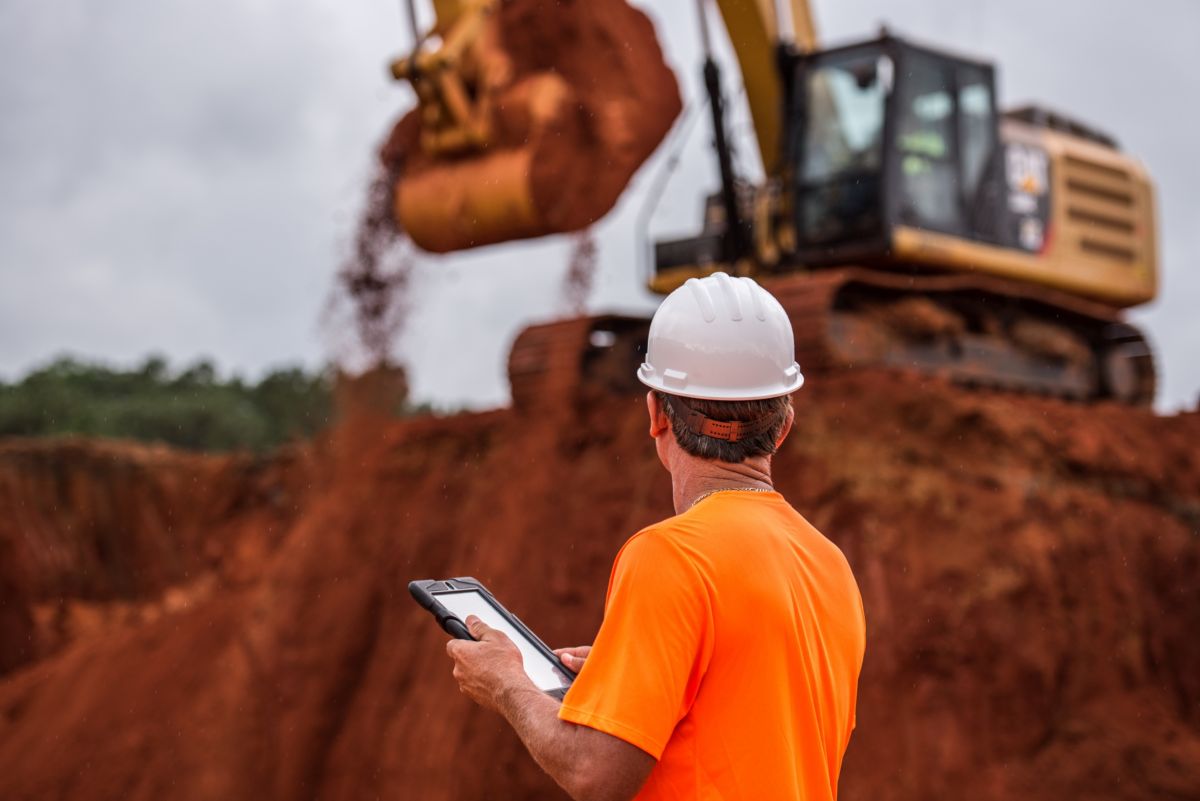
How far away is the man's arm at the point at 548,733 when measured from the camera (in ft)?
5.40

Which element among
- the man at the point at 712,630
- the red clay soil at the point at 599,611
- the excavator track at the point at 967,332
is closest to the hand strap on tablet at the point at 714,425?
the man at the point at 712,630

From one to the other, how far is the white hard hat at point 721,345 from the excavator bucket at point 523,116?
3.98 metres

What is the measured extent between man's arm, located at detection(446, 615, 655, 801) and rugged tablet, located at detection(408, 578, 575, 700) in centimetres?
4

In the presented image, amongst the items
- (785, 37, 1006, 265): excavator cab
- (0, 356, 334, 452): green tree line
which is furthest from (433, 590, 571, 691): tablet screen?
(0, 356, 334, 452): green tree line

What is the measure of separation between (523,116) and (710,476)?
4402 millimetres

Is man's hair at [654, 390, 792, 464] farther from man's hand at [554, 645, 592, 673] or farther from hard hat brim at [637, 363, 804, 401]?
man's hand at [554, 645, 592, 673]

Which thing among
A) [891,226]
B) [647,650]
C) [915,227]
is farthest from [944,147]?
[647,650]

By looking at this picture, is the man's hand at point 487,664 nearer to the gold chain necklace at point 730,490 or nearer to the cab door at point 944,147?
the gold chain necklace at point 730,490

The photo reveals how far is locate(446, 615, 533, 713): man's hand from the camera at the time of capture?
1.84 meters

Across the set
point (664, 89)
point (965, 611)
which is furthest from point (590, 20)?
point (965, 611)

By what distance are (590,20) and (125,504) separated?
41.3ft

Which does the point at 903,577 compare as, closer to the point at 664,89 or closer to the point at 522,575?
the point at 522,575

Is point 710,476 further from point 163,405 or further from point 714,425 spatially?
point 163,405

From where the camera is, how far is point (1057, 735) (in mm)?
7070
